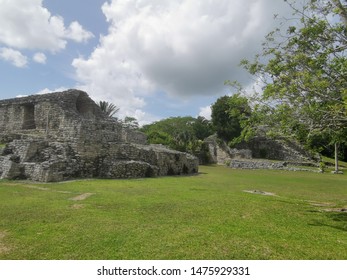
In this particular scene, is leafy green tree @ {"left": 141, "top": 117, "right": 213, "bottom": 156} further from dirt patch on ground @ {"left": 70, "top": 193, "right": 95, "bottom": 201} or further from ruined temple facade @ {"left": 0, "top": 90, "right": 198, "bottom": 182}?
dirt patch on ground @ {"left": 70, "top": 193, "right": 95, "bottom": 201}

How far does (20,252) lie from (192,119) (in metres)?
62.1

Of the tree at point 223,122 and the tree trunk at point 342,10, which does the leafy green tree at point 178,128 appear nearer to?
the tree at point 223,122

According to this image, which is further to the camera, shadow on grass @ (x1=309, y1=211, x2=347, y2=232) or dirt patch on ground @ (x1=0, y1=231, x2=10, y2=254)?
shadow on grass @ (x1=309, y1=211, x2=347, y2=232)

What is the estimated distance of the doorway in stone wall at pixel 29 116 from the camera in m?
21.2

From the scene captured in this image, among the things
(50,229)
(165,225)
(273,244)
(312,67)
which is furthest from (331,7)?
(50,229)

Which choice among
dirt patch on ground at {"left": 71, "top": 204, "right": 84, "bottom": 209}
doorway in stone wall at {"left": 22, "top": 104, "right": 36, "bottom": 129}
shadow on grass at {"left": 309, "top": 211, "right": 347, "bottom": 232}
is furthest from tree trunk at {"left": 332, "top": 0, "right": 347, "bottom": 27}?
doorway in stone wall at {"left": 22, "top": 104, "right": 36, "bottom": 129}

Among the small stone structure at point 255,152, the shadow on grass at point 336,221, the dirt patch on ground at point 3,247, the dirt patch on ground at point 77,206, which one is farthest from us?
the small stone structure at point 255,152

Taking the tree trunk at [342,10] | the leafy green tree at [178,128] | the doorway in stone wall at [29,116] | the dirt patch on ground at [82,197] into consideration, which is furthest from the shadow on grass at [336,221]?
the leafy green tree at [178,128]

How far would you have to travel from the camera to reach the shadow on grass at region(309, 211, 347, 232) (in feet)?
22.3

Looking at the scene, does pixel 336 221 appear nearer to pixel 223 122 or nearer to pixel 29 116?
pixel 29 116

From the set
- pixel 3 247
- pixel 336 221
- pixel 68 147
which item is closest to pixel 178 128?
pixel 68 147

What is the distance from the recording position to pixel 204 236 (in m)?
5.39

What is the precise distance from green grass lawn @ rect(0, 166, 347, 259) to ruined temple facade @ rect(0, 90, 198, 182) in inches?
144

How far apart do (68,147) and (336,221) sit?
456 inches
